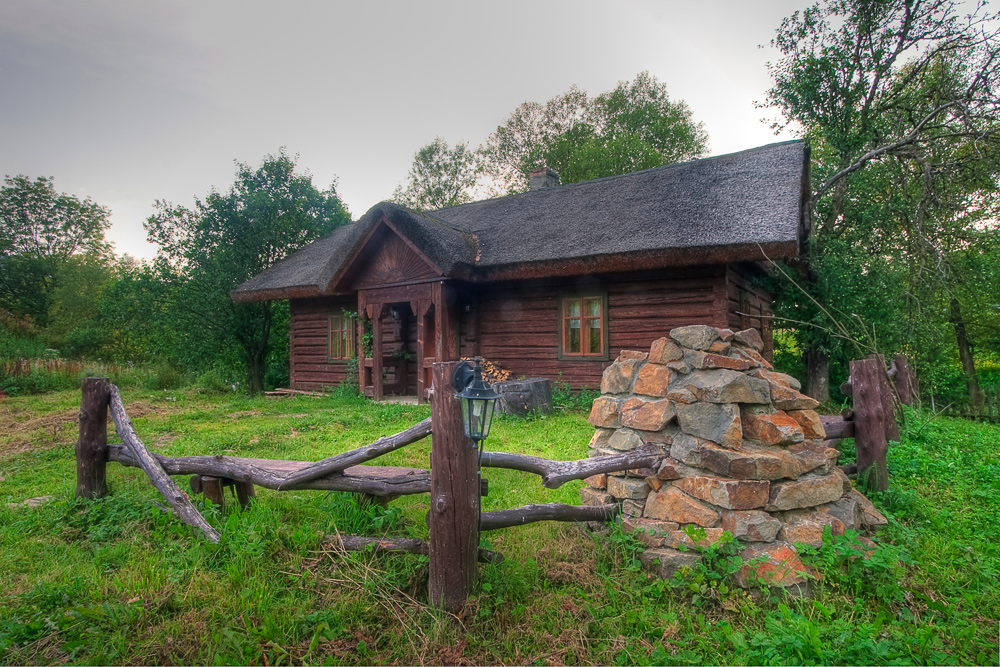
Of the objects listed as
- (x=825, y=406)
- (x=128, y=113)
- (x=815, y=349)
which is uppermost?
(x=128, y=113)

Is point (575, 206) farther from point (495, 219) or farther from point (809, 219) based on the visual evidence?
point (809, 219)

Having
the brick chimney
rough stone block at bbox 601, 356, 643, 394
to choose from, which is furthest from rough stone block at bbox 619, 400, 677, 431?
the brick chimney

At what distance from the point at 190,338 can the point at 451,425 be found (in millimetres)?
14592

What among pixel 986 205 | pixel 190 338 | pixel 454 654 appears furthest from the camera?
pixel 190 338

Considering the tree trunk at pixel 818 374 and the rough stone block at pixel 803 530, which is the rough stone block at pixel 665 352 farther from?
the tree trunk at pixel 818 374

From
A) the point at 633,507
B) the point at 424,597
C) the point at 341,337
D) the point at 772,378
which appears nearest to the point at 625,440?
the point at 633,507

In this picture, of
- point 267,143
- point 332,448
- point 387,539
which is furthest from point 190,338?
point 387,539

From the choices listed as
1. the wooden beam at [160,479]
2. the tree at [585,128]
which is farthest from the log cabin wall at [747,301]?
the tree at [585,128]

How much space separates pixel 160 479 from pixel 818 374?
1132 cm

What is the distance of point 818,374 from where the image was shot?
10.7 m

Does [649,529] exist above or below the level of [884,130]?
below

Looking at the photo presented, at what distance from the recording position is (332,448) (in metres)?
6.15

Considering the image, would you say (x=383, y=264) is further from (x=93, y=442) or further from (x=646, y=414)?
(x=646, y=414)

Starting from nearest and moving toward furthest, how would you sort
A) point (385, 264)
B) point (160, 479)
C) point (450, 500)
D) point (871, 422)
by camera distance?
point (450, 500)
point (160, 479)
point (871, 422)
point (385, 264)
